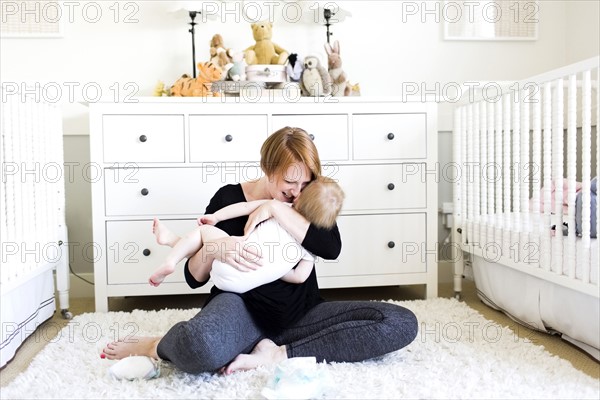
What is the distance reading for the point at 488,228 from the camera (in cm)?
223

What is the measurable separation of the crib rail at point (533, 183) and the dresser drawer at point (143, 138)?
1165 mm

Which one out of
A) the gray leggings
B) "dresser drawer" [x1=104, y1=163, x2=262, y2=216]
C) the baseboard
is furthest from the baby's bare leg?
the baseboard

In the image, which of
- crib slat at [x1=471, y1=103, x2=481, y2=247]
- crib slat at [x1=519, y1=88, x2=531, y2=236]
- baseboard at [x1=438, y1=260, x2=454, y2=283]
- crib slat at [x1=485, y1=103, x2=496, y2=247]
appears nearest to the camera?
crib slat at [x1=519, y1=88, x2=531, y2=236]

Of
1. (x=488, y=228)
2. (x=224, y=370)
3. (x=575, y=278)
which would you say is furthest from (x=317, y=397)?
(x=488, y=228)

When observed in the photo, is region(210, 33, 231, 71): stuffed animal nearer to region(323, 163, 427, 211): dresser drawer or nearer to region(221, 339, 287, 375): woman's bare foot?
region(323, 163, 427, 211): dresser drawer

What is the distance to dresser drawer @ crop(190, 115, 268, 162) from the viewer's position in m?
2.30

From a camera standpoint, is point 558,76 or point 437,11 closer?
point 558,76

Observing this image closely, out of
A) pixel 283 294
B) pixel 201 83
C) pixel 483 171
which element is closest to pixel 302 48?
pixel 201 83

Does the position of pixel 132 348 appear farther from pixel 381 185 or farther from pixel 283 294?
pixel 381 185

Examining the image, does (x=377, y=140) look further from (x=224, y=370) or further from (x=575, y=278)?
(x=224, y=370)

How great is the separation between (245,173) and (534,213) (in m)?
1.07

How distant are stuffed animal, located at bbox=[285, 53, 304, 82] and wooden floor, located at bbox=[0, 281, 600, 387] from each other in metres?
0.98

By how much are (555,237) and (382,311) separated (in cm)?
62

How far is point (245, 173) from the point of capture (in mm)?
2326
